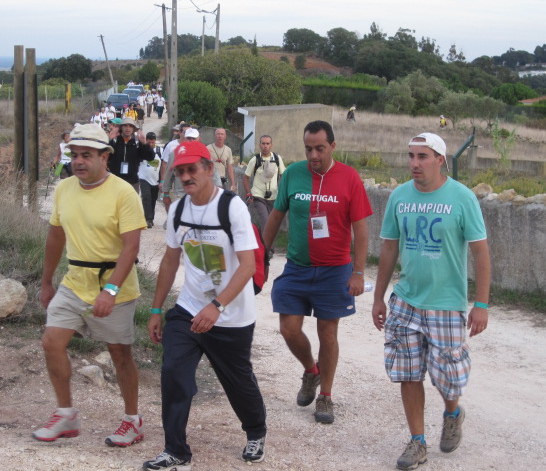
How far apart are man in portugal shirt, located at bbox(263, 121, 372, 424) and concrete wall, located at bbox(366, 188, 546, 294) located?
14.8 ft

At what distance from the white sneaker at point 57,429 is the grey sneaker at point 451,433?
2205 mm

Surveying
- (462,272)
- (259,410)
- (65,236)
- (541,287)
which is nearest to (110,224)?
(65,236)

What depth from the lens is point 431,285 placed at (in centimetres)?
511

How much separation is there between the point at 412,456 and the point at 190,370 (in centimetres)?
144

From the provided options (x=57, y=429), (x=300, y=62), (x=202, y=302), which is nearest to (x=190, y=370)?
(x=202, y=302)

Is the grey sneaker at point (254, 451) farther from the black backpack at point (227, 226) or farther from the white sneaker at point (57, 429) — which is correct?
the white sneaker at point (57, 429)

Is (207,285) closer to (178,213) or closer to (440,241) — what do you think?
(178,213)

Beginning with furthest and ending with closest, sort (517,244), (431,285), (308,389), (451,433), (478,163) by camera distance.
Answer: (478,163), (517,244), (308,389), (451,433), (431,285)

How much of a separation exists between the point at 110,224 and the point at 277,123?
1702 cm

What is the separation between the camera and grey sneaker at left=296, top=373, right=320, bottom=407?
249 inches

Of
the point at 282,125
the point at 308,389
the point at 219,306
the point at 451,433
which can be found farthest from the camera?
the point at 282,125

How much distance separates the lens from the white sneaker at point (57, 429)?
5066 millimetres

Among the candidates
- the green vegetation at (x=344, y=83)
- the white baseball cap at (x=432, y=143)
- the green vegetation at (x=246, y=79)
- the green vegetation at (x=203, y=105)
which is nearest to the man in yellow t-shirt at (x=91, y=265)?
the white baseball cap at (x=432, y=143)

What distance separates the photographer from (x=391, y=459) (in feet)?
17.9
